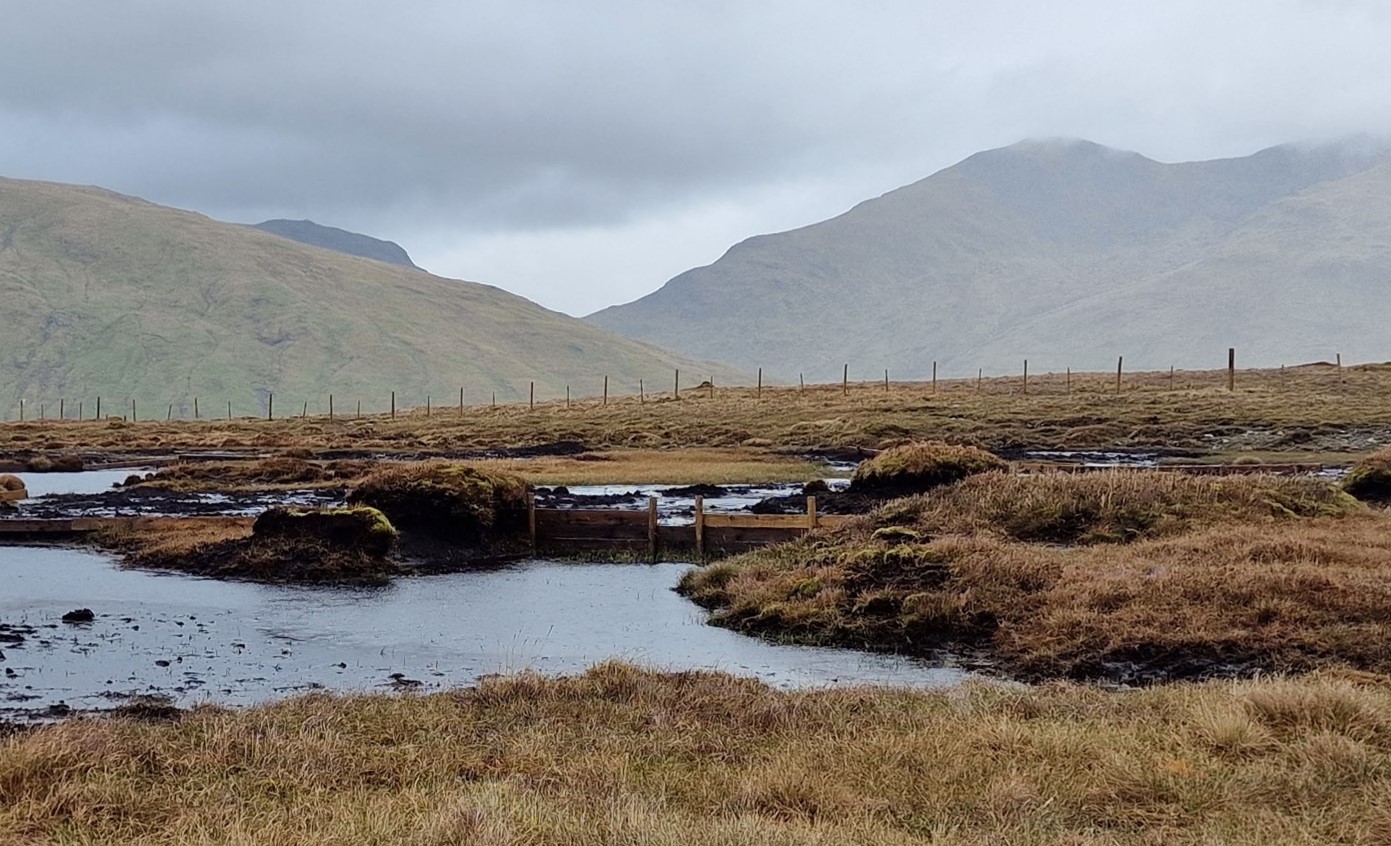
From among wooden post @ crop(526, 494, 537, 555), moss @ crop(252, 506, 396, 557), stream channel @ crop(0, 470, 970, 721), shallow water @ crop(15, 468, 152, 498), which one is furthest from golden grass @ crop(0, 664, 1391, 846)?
shallow water @ crop(15, 468, 152, 498)

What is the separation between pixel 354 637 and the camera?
66.9ft

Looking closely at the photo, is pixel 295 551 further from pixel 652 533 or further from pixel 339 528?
pixel 652 533

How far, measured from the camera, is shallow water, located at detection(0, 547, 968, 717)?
1697cm

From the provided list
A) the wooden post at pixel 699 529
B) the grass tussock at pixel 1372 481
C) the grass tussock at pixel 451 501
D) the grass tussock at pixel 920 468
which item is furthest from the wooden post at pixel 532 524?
the grass tussock at pixel 1372 481

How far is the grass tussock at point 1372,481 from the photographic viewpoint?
32.9m

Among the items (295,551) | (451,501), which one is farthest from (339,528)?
(451,501)

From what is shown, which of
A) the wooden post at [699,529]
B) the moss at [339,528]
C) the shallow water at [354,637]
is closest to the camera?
the shallow water at [354,637]

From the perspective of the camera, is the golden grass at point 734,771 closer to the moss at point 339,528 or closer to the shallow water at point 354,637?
the shallow water at point 354,637

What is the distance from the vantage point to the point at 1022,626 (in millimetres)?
19078

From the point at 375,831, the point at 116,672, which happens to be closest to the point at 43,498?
the point at 116,672

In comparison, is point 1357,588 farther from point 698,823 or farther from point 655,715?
point 698,823

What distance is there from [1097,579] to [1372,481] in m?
17.0

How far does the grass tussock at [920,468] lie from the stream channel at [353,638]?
8542 millimetres

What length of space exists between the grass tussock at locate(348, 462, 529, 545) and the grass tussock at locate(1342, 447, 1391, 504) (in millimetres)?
21098
